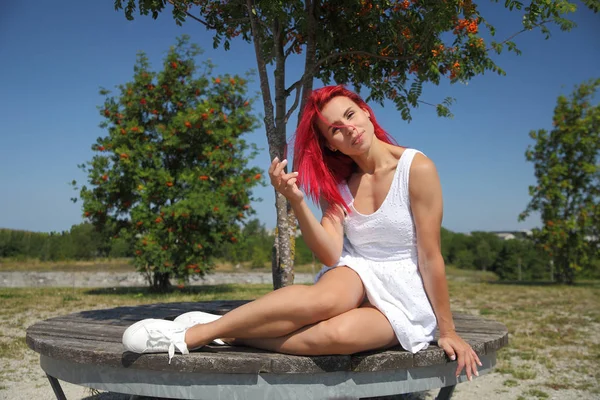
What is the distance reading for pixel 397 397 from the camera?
3688 mm

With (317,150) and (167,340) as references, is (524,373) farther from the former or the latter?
(167,340)

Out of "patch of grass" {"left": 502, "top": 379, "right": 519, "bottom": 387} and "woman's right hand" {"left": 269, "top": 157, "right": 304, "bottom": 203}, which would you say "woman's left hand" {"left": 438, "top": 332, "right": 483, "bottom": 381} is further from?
"patch of grass" {"left": 502, "top": 379, "right": 519, "bottom": 387}

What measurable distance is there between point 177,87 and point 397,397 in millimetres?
8537

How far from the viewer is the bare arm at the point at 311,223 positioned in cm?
195

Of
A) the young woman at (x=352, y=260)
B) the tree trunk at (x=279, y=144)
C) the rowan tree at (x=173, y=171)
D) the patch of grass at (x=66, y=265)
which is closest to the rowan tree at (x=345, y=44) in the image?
the tree trunk at (x=279, y=144)

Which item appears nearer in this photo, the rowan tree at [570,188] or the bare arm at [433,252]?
the bare arm at [433,252]

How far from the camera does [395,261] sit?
85.8 inches

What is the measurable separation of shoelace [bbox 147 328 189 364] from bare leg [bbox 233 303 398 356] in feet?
1.00

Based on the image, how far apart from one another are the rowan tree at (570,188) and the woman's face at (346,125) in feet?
44.0

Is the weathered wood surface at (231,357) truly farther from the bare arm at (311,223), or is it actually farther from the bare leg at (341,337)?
the bare arm at (311,223)

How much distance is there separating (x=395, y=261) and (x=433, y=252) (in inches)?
6.8

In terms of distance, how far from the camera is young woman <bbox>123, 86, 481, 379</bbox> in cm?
189

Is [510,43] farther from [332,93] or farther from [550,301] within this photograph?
[550,301]

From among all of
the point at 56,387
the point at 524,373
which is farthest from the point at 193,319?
the point at 524,373
